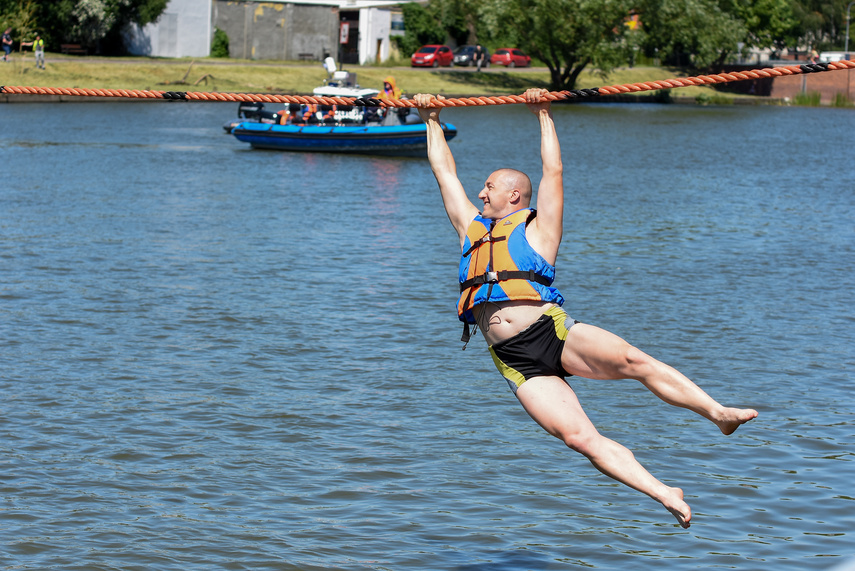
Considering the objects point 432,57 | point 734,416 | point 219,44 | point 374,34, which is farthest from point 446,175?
point 374,34

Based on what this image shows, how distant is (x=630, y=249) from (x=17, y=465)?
10024mm

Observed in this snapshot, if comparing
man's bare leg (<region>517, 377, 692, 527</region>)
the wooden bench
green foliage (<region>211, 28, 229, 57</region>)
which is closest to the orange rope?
man's bare leg (<region>517, 377, 692, 527</region>)

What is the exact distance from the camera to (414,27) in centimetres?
6078

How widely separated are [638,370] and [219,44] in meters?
51.1

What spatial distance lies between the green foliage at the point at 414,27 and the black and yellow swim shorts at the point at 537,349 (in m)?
57.2

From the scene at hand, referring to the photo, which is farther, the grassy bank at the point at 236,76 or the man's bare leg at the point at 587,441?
the grassy bank at the point at 236,76

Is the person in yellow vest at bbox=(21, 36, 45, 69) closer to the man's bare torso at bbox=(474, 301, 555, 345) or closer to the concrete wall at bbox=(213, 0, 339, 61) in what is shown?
the concrete wall at bbox=(213, 0, 339, 61)

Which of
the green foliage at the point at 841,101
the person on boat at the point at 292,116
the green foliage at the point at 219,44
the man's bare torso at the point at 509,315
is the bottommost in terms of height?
the man's bare torso at the point at 509,315

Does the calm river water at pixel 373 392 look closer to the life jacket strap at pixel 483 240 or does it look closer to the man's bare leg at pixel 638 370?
the man's bare leg at pixel 638 370

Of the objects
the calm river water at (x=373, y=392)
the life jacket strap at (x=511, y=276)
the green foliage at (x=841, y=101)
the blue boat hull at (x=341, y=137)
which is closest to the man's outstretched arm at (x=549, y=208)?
the life jacket strap at (x=511, y=276)

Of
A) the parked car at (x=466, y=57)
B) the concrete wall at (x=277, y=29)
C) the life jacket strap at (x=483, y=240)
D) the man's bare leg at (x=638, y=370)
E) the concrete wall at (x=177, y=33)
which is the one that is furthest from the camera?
the parked car at (x=466, y=57)

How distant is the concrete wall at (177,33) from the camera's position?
50312 mm

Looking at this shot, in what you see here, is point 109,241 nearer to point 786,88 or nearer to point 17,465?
point 17,465

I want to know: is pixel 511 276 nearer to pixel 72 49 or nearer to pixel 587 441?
pixel 587 441
